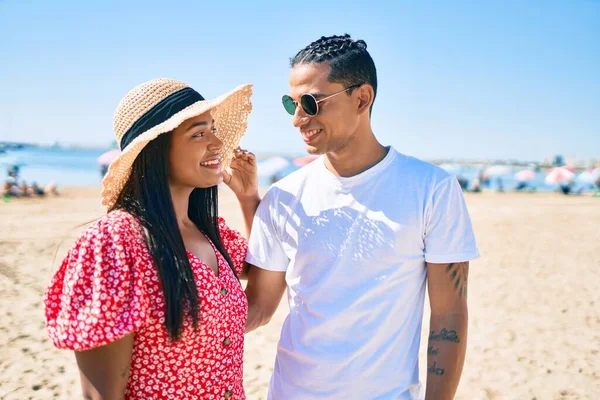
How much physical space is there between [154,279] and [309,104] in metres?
1.16

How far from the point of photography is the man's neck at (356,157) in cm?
249

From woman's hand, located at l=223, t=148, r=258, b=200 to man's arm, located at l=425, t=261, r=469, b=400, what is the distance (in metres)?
1.04

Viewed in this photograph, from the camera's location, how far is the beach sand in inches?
231

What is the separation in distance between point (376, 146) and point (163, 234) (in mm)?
1182

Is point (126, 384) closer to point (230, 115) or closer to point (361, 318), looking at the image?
point (361, 318)

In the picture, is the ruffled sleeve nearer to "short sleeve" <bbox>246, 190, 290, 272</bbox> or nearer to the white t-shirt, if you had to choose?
"short sleeve" <bbox>246, 190, 290, 272</bbox>

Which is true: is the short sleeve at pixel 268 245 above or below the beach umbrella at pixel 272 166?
above

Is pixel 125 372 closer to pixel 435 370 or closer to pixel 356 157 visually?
pixel 435 370

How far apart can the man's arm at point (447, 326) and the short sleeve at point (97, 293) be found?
123 centimetres

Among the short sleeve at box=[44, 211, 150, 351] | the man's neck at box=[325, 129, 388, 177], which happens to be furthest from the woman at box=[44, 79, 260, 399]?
the man's neck at box=[325, 129, 388, 177]

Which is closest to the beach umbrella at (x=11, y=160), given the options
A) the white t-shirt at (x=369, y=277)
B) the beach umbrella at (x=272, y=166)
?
the beach umbrella at (x=272, y=166)

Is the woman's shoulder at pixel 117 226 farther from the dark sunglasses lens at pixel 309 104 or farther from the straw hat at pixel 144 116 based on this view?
the dark sunglasses lens at pixel 309 104

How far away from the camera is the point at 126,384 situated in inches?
70.2

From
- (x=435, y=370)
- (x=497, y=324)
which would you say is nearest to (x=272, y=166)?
(x=497, y=324)
